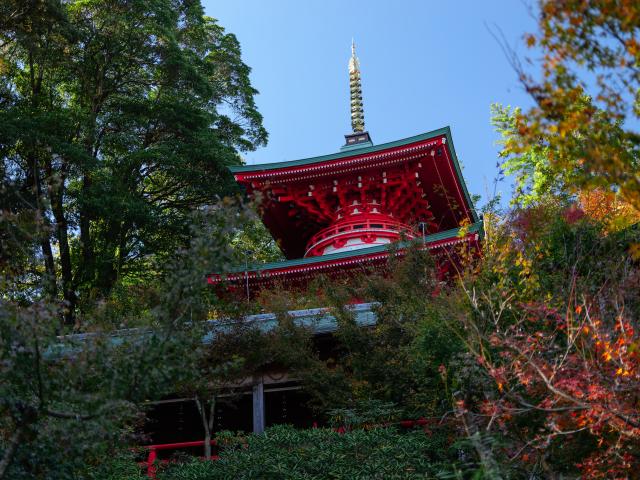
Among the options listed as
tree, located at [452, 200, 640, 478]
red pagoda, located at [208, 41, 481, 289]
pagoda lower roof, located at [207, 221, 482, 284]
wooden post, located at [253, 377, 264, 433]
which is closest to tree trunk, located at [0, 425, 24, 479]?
tree, located at [452, 200, 640, 478]

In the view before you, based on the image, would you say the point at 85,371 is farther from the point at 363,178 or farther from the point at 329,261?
the point at 363,178

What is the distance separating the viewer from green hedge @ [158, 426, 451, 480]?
27.6 ft

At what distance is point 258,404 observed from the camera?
11945 mm

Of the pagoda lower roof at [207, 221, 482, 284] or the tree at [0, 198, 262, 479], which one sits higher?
the pagoda lower roof at [207, 221, 482, 284]

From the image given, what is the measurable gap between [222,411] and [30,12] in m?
11.5

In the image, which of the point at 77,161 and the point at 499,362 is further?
the point at 77,161

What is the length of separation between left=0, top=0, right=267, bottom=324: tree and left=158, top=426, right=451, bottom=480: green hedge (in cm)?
1046

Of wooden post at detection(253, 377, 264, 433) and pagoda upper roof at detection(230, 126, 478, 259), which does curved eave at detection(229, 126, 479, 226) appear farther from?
wooden post at detection(253, 377, 264, 433)

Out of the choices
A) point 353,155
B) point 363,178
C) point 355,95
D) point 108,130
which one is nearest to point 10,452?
point 353,155

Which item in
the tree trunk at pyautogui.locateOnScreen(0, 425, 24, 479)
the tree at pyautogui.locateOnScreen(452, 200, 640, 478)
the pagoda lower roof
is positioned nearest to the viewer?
the tree trunk at pyautogui.locateOnScreen(0, 425, 24, 479)

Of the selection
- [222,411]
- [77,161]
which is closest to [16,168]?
[77,161]

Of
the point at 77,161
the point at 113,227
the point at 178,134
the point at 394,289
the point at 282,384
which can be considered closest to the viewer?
the point at 394,289

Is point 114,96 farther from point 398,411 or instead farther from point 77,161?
point 398,411

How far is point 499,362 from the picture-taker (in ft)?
28.5
